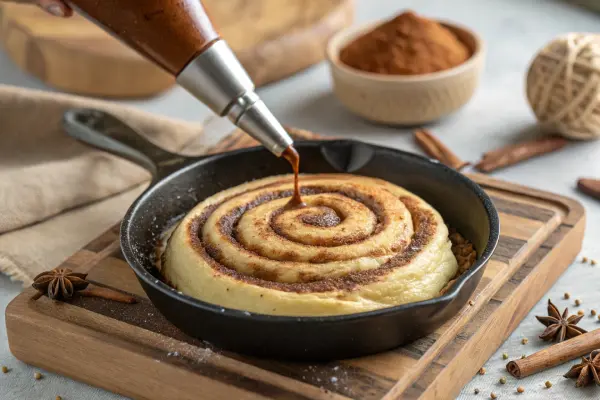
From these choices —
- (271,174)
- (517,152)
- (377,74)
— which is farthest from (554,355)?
(377,74)

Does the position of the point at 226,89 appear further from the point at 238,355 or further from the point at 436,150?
the point at 436,150

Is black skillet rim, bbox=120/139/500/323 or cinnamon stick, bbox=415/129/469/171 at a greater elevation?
black skillet rim, bbox=120/139/500/323

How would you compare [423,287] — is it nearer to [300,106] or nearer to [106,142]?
[106,142]

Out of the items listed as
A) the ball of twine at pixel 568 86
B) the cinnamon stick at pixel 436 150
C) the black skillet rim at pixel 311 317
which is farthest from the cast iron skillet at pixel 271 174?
the ball of twine at pixel 568 86

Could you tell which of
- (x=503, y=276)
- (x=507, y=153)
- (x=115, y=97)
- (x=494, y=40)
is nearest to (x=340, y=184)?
(x=503, y=276)

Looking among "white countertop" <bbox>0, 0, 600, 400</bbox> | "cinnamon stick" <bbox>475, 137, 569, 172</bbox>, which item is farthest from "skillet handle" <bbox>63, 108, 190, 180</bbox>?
"cinnamon stick" <bbox>475, 137, 569, 172</bbox>

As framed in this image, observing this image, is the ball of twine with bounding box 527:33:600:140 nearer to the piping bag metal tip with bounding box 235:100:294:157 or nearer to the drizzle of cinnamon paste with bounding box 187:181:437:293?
the drizzle of cinnamon paste with bounding box 187:181:437:293
